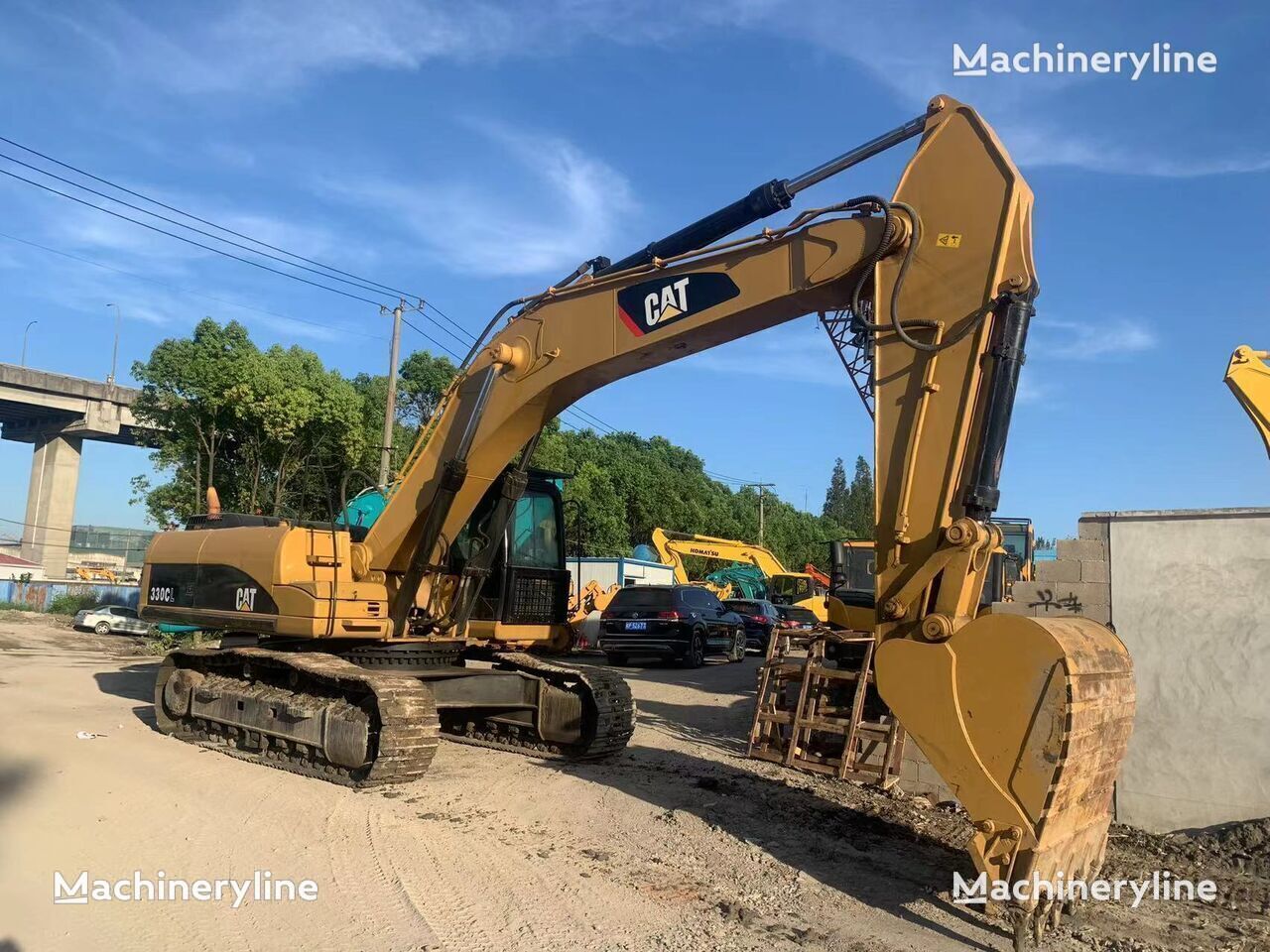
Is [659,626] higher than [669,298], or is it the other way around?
[669,298]

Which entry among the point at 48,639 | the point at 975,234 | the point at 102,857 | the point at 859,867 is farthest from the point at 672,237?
the point at 48,639

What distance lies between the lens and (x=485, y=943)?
4.20m

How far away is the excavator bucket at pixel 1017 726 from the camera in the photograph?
13.4 feet

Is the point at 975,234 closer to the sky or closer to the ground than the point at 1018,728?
closer to the sky

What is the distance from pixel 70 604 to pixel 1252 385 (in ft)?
116

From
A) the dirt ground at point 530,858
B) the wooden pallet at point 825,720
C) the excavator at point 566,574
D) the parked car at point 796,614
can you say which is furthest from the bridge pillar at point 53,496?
the wooden pallet at point 825,720

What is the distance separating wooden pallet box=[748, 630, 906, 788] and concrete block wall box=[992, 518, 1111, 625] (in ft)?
4.85

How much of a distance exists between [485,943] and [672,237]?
488 centimetres

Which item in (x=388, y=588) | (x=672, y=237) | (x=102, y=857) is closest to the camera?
(x=102, y=857)

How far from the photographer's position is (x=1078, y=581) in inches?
292

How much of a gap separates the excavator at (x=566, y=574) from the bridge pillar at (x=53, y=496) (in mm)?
42190

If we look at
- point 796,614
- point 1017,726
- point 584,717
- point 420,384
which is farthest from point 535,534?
point 420,384

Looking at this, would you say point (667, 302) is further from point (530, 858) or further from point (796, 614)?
point (796, 614)

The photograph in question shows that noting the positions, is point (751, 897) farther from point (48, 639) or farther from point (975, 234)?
point (48, 639)
